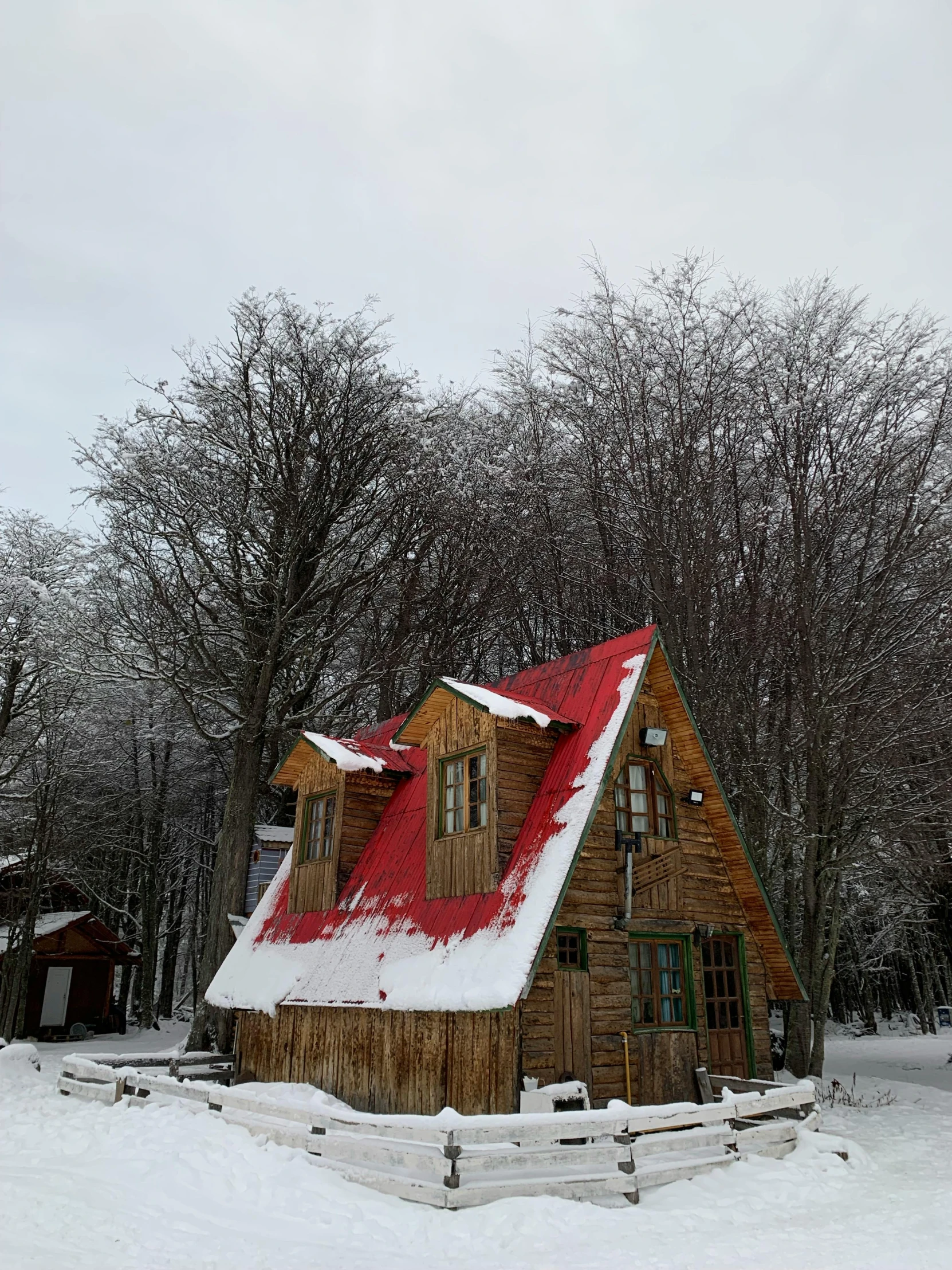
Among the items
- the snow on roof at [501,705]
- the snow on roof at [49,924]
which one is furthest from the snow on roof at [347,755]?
the snow on roof at [49,924]

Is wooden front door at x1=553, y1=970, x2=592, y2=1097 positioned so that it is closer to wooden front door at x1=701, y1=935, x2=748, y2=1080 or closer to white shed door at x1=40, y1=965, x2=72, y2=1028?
wooden front door at x1=701, y1=935, x2=748, y2=1080

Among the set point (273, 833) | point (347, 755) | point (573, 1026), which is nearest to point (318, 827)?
point (347, 755)

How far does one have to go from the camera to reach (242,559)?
21.5m

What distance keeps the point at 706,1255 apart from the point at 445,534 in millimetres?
18245

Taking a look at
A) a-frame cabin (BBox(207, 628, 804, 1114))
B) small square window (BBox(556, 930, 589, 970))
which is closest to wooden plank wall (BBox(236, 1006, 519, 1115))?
a-frame cabin (BBox(207, 628, 804, 1114))

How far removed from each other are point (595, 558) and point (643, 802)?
9305 mm

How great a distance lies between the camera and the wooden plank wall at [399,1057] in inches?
411

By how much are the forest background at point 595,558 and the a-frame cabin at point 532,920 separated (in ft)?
15.1

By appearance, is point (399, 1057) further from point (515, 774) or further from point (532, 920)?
point (515, 774)

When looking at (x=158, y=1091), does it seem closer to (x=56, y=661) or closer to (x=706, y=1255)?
(x=706, y=1255)

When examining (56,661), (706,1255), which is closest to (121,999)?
(56,661)

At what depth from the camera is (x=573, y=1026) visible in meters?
11.0

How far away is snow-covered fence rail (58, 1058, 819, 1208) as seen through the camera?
7988 mm

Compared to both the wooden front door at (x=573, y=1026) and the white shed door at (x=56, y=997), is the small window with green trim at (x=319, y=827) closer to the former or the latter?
the wooden front door at (x=573, y=1026)
